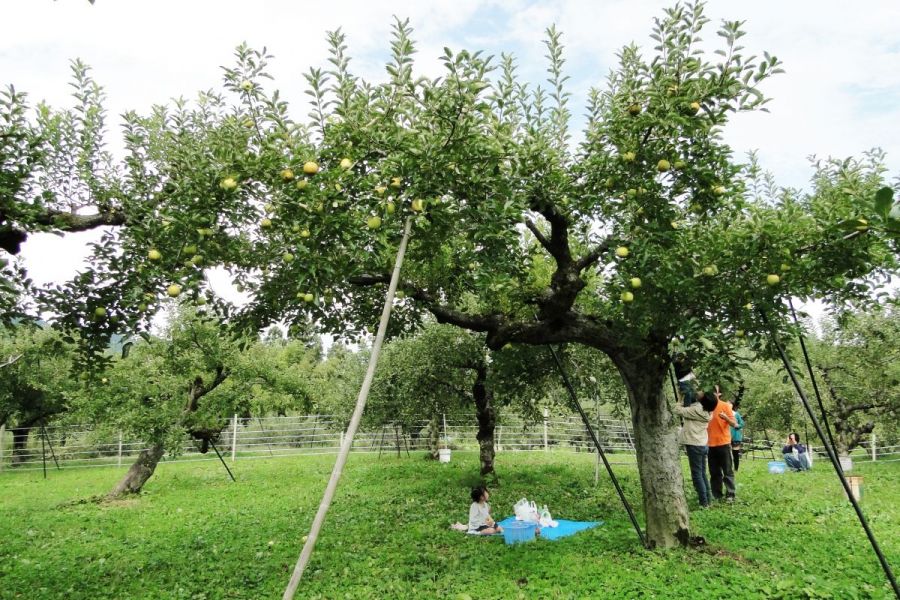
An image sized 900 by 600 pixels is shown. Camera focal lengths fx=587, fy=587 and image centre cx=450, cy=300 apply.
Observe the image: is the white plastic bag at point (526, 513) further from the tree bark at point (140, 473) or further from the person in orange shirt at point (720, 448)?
the tree bark at point (140, 473)

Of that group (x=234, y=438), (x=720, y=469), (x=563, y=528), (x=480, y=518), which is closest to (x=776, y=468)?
(x=720, y=469)

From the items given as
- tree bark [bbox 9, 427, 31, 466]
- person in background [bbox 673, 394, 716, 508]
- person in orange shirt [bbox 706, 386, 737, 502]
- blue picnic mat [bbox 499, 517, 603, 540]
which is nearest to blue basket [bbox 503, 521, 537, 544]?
blue picnic mat [bbox 499, 517, 603, 540]

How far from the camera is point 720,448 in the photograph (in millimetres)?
8977

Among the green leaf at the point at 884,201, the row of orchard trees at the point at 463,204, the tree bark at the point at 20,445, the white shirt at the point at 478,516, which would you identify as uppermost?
the row of orchard trees at the point at 463,204

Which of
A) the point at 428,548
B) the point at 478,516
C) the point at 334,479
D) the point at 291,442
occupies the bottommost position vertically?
the point at 428,548

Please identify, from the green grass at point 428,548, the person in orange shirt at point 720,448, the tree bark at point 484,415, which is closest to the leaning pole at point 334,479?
the green grass at point 428,548

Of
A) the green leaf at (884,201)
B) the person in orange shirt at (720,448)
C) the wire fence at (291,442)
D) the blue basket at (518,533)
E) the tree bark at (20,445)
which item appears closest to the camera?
the green leaf at (884,201)

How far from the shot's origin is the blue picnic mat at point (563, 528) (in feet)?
25.1

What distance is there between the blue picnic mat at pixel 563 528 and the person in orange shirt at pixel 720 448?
2265mm

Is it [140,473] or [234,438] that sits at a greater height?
[234,438]

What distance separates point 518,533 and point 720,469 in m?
3.84

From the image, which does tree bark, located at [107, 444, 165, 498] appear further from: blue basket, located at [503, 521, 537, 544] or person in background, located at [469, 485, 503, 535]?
blue basket, located at [503, 521, 537, 544]

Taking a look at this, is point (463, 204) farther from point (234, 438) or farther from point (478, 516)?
point (234, 438)

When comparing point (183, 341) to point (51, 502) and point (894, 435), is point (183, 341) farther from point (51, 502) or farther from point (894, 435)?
point (894, 435)
